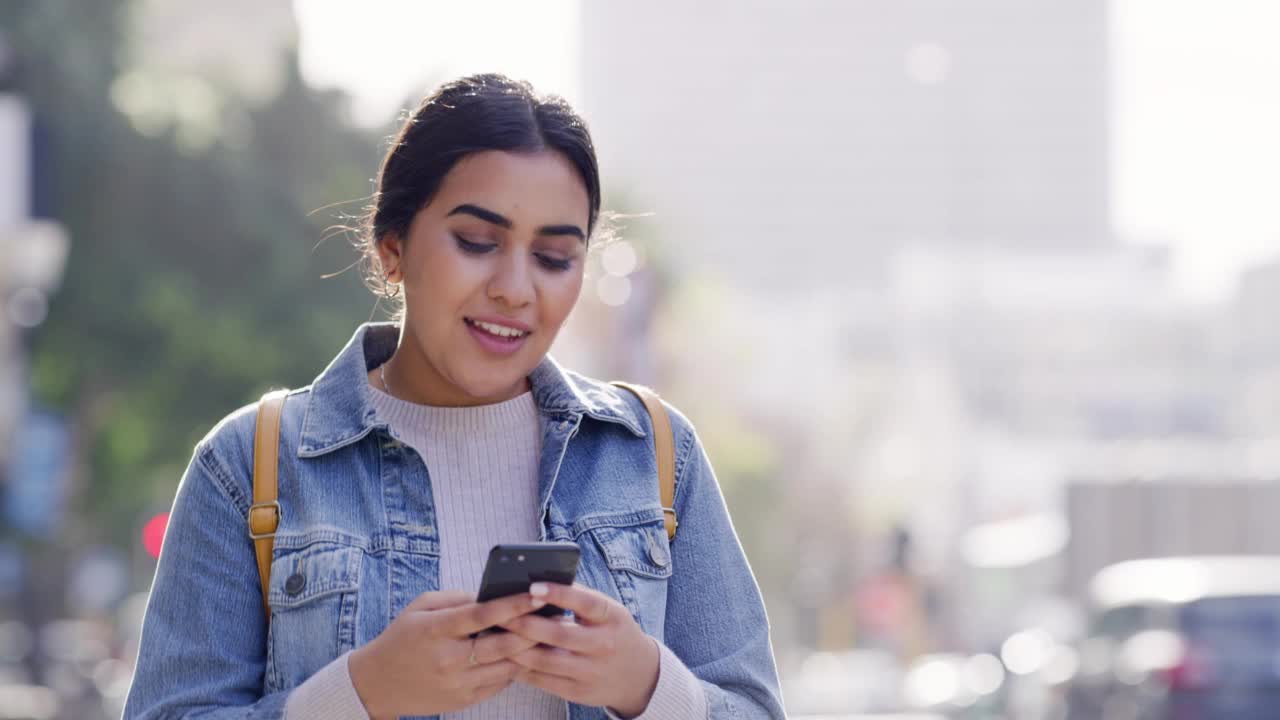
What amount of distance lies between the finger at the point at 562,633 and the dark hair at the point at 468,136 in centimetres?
63

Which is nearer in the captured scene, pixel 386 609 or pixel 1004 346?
pixel 386 609

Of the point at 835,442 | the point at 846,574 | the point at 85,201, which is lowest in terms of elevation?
the point at 846,574

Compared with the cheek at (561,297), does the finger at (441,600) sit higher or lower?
lower

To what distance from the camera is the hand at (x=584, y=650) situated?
2.32 m

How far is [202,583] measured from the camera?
8.30ft

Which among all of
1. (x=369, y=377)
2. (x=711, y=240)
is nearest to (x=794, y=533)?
(x=369, y=377)

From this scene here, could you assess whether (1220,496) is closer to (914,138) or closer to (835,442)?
(835,442)

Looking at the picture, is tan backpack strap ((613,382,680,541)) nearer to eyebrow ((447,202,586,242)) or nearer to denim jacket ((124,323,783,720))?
denim jacket ((124,323,783,720))

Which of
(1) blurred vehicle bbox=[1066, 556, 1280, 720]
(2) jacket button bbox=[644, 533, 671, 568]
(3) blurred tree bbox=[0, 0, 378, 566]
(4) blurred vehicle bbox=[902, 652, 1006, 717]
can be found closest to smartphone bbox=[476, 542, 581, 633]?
(2) jacket button bbox=[644, 533, 671, 568]

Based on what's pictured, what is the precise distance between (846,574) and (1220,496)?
3174 cm

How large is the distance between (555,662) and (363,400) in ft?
1.88

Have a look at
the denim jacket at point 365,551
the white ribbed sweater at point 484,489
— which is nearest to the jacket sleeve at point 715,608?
the denim jacket at point 365,551

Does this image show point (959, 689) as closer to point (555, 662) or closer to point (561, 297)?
point (561, 297)

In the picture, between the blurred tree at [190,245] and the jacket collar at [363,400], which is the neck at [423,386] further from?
the blurred tree at [190,245]
